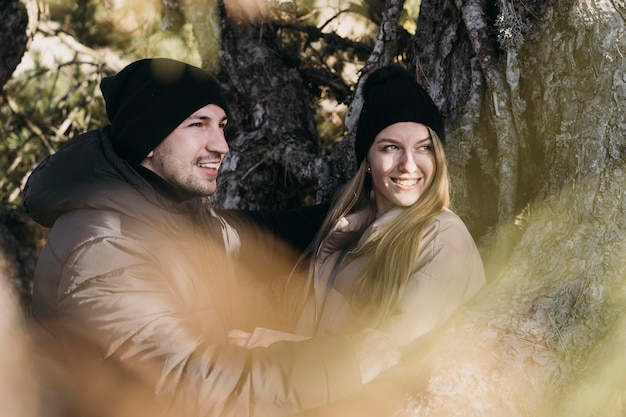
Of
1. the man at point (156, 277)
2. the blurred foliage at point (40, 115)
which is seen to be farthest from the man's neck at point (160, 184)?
the blurred foliage at point (40, 115)

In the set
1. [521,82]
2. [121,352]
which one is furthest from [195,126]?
[521,82]

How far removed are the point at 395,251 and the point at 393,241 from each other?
1.8 inches

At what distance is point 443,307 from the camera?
7.84 ft

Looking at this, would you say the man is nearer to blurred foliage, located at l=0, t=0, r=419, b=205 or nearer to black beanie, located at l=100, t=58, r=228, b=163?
black beanie, located at l=100, t=58, r=228, b=163

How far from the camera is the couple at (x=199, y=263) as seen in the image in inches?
83.1

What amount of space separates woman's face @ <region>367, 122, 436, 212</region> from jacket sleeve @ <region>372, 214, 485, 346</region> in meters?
0.19

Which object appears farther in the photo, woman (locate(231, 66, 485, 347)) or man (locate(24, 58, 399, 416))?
woman (locate(231, 66, 485, 347))

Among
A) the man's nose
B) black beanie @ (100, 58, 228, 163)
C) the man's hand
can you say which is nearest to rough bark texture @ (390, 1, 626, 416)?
the man's hand

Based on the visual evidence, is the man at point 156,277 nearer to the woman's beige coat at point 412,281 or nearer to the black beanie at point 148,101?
the black beanie at point 148,101

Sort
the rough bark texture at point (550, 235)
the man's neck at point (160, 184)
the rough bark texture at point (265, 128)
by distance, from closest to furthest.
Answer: the rough bark texture at point (550, 235), the man's neck at point (160, 184), the rough bark texture at point (265, 128)

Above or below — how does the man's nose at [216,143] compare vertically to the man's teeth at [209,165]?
above

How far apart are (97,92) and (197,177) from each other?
453 cm

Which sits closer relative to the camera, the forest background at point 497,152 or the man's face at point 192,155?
the forest background at point 497,152

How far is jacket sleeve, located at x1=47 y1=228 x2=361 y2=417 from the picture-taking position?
2.08m
